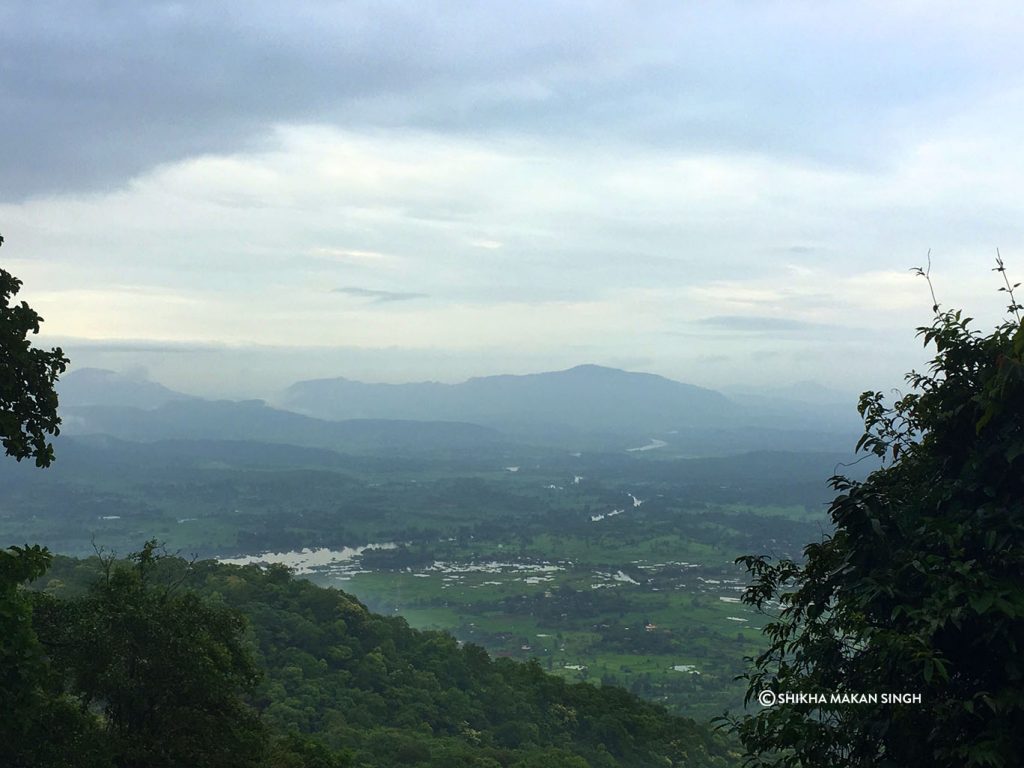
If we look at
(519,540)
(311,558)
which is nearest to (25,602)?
(311,558)

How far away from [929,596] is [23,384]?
31.3 feet

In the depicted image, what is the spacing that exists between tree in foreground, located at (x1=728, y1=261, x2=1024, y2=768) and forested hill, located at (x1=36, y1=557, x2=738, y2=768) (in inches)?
774

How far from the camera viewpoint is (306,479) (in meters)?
180

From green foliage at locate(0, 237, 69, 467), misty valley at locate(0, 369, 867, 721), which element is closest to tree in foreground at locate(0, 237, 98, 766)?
green foliage at locate(0, 237, 69, 467)

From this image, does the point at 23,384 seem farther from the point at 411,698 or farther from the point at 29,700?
the point at 411,698

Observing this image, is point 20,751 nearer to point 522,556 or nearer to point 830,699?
point 830,699

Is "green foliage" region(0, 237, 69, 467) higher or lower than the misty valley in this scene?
higher

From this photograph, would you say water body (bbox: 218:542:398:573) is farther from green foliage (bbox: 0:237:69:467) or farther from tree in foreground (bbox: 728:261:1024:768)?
tree in foreground (bbox: 728:261:1024:768)

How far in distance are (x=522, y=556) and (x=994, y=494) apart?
362 feet

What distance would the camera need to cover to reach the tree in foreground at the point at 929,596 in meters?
4.96

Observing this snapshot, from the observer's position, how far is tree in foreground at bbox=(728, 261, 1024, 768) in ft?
16.3

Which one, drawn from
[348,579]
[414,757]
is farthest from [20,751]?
[348,579]

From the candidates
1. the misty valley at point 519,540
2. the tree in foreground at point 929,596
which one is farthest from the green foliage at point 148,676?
the misty valley at point 519,540

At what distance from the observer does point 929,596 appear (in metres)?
5.31
